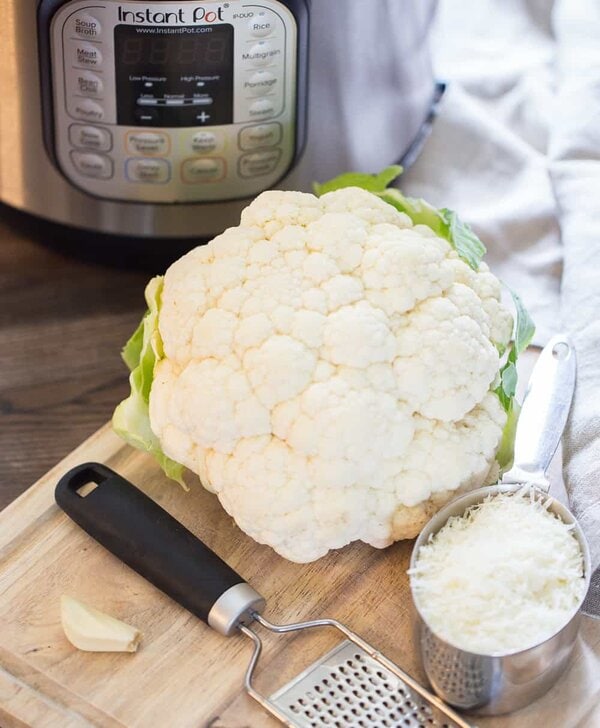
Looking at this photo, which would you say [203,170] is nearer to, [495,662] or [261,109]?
[261,109]

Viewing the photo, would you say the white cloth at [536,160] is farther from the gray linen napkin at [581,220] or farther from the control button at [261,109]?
the control button at [261,109]

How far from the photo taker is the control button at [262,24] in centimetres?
98

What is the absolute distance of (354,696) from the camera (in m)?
0.78

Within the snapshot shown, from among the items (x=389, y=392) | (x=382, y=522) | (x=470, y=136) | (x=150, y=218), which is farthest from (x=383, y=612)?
(x=470, y=136)

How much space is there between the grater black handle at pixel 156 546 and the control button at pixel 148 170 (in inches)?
12.3

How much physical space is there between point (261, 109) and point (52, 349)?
338 millimetres

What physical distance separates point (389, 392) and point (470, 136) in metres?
0.61

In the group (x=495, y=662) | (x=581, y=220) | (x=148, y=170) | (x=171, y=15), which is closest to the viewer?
(x=495, y=662)

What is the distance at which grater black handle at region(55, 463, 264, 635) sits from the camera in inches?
32.4

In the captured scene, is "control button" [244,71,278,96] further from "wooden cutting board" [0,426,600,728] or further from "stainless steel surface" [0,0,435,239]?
"wooden cutting board" [0,426,600,728]

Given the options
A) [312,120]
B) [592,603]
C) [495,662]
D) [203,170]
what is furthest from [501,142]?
[495,662]

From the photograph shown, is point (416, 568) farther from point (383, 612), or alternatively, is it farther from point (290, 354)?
point (290, 354)

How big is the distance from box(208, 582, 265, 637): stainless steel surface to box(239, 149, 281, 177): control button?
1.49 feet

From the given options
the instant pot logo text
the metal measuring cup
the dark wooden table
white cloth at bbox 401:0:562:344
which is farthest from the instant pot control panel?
the metal measuring cup
